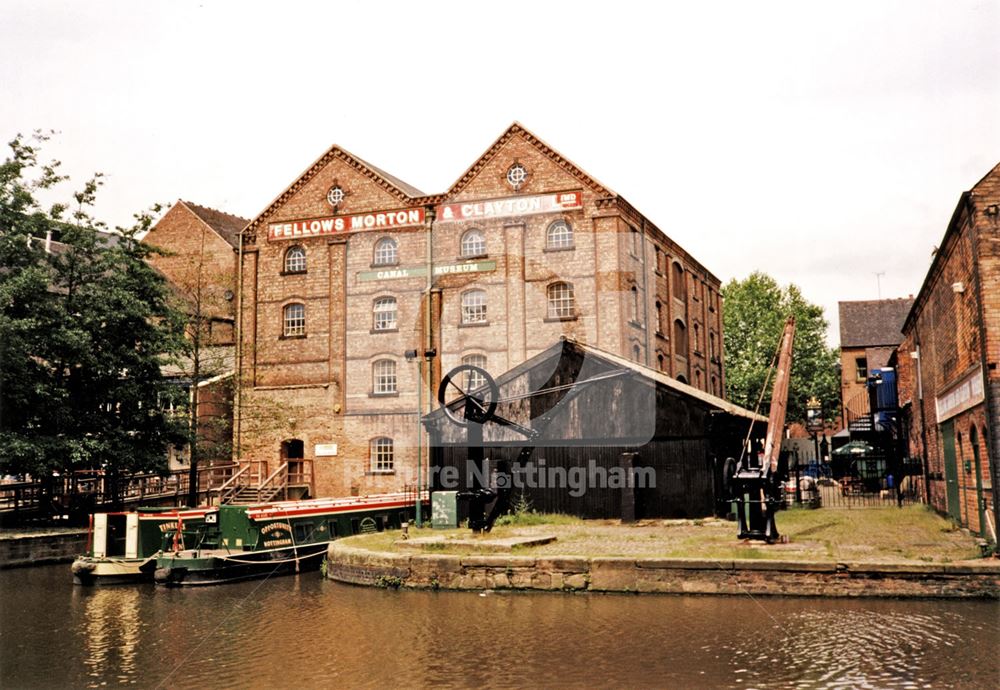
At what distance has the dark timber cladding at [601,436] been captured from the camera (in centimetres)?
2153

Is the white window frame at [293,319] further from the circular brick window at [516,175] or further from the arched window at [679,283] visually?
the arched window at [679,283]

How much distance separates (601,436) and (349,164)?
54.0 feet

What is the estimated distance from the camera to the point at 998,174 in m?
14.8

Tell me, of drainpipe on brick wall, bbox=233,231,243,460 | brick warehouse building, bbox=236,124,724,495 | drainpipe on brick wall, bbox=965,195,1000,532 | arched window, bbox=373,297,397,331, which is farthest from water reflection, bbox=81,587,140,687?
arched window, bbox=373,297,397,331

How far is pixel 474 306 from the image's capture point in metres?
31.5

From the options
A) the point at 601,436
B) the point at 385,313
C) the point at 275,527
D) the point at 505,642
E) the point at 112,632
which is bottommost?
the point at 112,632

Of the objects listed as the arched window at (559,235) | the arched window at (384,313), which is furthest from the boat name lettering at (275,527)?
the arched window at (559,235)

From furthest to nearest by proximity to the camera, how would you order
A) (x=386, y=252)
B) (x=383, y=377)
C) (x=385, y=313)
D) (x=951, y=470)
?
(x=386, y=252) → (x=385, y=313) → (x=383, y=377) → (x=951, y=470)

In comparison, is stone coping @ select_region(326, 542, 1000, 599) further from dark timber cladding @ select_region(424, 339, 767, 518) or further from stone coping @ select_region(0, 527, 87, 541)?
stone coping @ select_region(0, 527, 87, 541)

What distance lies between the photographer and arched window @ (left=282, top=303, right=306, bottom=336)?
3344cm

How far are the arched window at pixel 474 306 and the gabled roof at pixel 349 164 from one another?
168 inches

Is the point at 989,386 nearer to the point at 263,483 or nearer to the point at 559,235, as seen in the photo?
the point at 559,235

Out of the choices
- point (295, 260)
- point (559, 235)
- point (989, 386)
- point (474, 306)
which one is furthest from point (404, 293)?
point (989, 386)

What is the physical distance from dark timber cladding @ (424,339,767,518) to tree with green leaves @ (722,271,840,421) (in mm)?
26967
